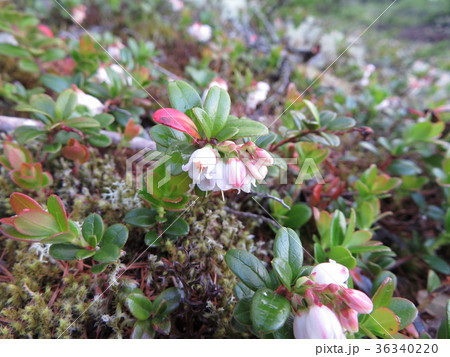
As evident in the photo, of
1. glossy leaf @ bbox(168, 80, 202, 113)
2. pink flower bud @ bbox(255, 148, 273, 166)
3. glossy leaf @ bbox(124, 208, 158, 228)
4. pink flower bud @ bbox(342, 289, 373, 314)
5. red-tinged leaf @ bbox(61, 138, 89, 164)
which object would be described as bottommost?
pink flower bud @ bbox(342, 289, 373, 314)

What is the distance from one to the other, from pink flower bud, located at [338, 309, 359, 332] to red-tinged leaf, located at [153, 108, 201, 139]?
500 millimetres

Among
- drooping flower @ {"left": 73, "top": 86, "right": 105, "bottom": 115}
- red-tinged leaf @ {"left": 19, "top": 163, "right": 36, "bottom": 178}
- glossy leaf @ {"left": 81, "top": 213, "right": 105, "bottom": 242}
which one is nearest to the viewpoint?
glossy leaf @ {"left": 81, "top": 213, "right": 105, "bottom": 242}

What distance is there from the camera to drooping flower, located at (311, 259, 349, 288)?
0.63 meters

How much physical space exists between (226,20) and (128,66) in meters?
1.84

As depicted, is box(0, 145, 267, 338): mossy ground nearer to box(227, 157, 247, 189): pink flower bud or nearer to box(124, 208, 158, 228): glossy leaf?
box(124, 208, 158, 228): glossy leaf

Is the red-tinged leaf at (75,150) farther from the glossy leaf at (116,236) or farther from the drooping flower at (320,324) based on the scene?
the drooping flower at (320,324)

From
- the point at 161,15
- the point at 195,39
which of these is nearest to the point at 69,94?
the point at 195,39

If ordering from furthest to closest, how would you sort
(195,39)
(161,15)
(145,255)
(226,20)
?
(226,20) → (161,15) → (195,39) → (145,255)

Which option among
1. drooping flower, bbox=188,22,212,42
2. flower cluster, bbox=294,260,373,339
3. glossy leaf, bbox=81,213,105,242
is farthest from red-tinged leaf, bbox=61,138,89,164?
drooping flower, bbox=188,22,212,42

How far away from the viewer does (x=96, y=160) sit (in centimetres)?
115

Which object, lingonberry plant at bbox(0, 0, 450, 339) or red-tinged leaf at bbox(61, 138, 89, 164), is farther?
red-tinged leaf at bbox(61, 138, 89, 164)

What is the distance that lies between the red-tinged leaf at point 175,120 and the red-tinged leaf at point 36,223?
0.37 meters

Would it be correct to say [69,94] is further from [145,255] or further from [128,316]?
[128,316]
